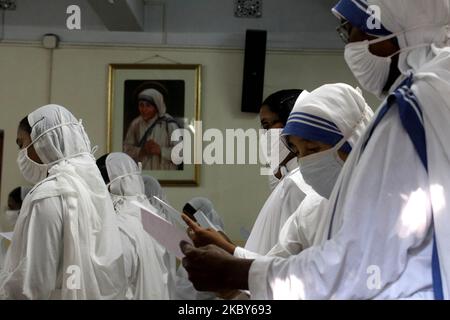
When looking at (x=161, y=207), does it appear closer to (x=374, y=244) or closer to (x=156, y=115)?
(x=156, y=115)

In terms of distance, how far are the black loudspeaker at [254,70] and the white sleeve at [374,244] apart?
186cm

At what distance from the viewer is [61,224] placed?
2.42m

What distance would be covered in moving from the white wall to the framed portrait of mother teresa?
0.04 metres

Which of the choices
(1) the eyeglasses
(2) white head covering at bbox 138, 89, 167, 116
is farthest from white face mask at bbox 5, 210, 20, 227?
(1) the eyeglasses

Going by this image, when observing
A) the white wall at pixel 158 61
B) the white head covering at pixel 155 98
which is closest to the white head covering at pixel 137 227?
the white wall at pixel 158 61

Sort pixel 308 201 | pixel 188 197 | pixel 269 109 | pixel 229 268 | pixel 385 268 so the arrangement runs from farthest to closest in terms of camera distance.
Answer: pixel 188 197, pixel 269 109, pixel 308 201, pixel 229 268, pixel 385 268

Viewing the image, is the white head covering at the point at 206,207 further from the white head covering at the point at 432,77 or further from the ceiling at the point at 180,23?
the white head covering at the point at 432,77

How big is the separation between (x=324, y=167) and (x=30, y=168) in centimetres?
138

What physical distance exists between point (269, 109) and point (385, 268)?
1528 millimetres

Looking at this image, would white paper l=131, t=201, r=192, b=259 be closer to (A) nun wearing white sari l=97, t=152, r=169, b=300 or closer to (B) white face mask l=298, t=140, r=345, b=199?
(B) white face mask l=298, t=140, r=345, b=199

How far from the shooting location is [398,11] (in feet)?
4.99

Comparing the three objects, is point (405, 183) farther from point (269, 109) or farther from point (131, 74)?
point (131, 74)

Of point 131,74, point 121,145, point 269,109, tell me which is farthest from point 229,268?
point 131,74
